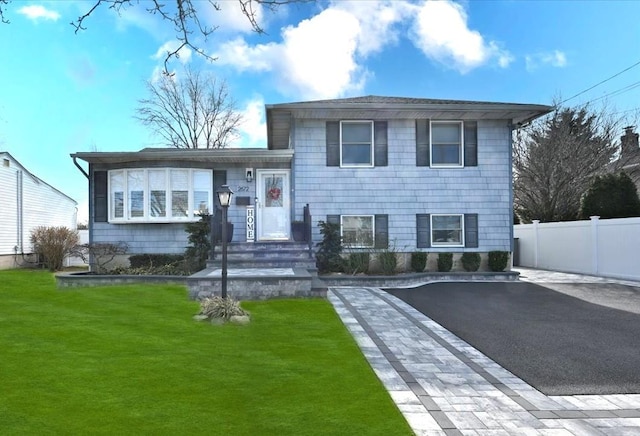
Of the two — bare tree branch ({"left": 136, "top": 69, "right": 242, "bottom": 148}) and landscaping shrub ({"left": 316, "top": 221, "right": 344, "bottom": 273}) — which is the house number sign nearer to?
landscaping shrub ({"left": 316, "top": 221, "right": 344, "bottom": 273})

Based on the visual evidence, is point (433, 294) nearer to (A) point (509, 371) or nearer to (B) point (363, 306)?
(B) point (363, 306)

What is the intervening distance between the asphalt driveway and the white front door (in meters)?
4.50

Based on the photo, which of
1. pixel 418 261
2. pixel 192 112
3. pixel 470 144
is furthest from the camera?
pixel 192 112

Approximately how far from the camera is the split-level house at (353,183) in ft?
43.8

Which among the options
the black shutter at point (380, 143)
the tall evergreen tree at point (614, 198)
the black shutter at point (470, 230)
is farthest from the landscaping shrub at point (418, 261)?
Result: the tall evergreen tree at point (614, 198)

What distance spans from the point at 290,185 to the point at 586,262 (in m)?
9.74

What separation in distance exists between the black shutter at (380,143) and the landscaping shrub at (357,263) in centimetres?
289

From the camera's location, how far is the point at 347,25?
4.99m

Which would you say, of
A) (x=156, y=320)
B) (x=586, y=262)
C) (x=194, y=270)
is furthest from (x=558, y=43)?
(x=156, y=320)

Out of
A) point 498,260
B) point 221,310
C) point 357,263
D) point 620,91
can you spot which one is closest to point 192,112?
point 357,263

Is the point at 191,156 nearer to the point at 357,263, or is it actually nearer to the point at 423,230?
the point at 357,263

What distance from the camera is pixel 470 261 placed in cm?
1334

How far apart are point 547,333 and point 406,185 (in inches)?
298

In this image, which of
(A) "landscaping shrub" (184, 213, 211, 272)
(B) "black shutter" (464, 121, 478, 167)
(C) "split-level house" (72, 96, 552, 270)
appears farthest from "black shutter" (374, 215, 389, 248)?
(A) "landscaping shrub" (184, 213, 211, 272)
